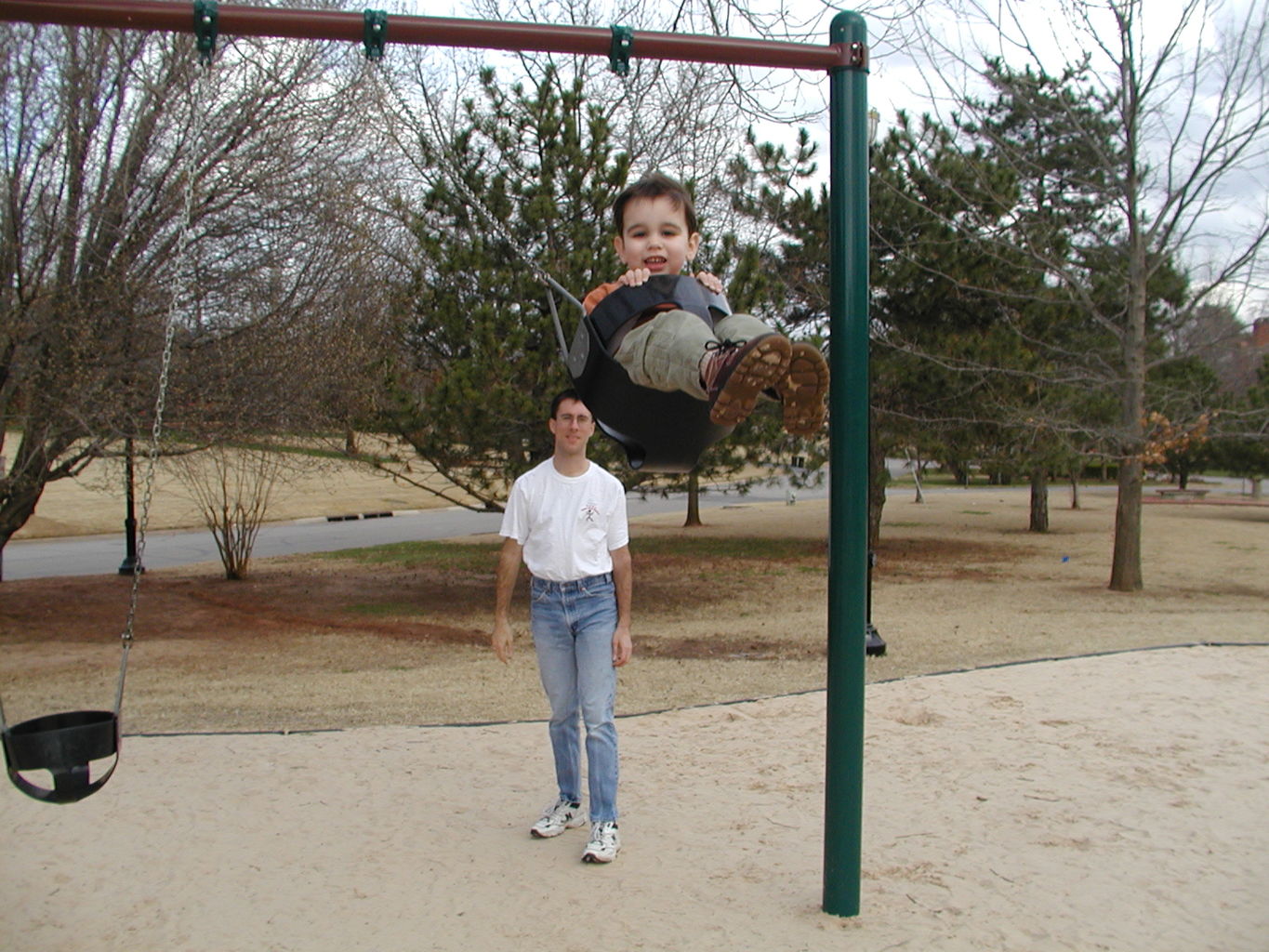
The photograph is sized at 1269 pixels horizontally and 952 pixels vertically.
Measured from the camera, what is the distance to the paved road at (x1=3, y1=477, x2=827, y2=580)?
17.7m

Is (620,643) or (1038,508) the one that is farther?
(1038,508)

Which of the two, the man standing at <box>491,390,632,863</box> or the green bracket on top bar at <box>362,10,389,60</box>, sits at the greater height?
the green bracket on top bar at <box>362,10,389,60</box>

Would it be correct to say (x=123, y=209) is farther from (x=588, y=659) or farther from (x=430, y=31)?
(x=588, y=659)

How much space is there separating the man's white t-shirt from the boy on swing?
87cm

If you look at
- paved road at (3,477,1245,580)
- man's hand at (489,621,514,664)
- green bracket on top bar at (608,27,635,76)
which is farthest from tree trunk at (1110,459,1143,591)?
green bracket on top bar at (608,27,635,76)

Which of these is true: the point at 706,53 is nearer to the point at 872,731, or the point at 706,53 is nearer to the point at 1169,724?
the point at 872,731

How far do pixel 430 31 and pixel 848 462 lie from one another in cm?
200

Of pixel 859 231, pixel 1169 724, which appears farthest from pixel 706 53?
pixel 1169 724

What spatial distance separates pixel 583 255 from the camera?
10.1m

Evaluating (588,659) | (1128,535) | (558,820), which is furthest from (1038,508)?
(588,659)

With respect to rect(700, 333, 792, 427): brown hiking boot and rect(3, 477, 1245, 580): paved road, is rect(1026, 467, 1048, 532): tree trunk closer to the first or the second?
rect(3, 477, 1245, 580): paved road

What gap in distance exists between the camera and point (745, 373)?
2.70m

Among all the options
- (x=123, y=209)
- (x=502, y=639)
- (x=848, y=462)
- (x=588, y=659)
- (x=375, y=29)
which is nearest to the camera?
(x=375, y=29)

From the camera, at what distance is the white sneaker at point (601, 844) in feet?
13.6
